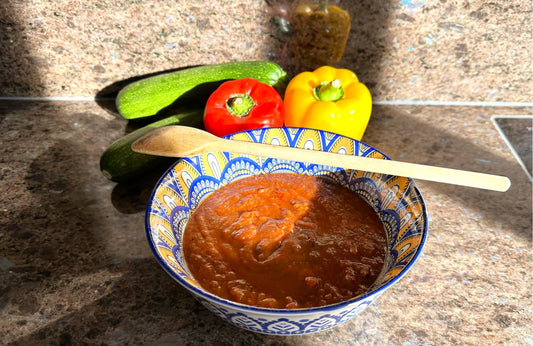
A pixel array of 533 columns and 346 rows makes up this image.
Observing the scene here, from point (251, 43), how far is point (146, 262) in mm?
924

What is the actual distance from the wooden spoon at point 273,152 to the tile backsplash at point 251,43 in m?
0.69

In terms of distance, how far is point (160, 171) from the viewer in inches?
50.5

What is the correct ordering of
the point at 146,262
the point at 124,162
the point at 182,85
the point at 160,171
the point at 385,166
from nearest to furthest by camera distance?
1. the point at 385,166
2. the point at 146,262
3. the point at 124,162
4. the point at 160,171
5. the point at 182,85

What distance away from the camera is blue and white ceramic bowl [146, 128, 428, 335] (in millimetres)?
674

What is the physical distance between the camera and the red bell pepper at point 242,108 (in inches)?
50.9

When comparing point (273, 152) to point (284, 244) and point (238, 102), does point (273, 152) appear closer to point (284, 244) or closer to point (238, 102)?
point (284, 244)

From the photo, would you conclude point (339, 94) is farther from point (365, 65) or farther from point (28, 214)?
point (28, 214)

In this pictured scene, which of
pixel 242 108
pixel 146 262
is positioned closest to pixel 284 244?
pixel 146 262

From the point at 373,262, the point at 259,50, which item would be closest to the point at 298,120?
the point at 259,50

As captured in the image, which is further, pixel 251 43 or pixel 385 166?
pixel 251 43

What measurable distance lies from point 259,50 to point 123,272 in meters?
Result: 0.97

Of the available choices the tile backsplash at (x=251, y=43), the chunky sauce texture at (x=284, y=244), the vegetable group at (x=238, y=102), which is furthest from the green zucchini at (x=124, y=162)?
the tile backsplash at (x=251, y=43)

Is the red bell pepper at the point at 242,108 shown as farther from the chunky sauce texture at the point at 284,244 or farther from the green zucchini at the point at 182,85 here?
the chunky sauce texture at the point at 284,244

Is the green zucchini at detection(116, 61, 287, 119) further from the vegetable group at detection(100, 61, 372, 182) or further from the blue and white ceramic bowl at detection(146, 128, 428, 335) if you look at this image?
the blue and white ceramic bowl at detection(146, 128, 428, 335)
